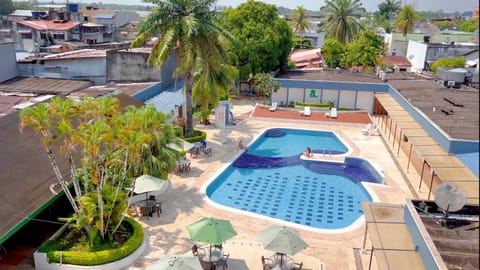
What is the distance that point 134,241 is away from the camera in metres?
15.3

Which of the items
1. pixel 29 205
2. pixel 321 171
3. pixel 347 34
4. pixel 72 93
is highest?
pixel 347 34

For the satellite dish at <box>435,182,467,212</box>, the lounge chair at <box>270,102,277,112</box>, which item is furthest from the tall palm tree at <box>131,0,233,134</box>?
the satellite dish at <box>435,182,467,212</box>

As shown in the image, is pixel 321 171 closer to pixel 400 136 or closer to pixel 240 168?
pixel 240 168

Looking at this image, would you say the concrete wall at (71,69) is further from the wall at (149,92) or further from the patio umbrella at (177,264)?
the patio umbrella at (177,264)

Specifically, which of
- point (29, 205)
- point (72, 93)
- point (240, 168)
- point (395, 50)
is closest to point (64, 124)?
point (29, 205)

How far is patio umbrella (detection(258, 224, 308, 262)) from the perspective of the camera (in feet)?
46.6

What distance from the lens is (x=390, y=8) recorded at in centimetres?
12006

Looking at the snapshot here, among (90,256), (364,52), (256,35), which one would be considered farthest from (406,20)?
(90,256)

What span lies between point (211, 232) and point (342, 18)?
54.8 m

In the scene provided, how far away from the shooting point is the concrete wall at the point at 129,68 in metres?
34.0

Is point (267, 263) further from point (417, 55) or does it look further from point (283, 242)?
point (417, 55)

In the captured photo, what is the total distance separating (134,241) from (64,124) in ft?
17.0

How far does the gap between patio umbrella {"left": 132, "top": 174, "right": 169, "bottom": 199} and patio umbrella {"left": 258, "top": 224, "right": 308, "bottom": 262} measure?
5.69 m

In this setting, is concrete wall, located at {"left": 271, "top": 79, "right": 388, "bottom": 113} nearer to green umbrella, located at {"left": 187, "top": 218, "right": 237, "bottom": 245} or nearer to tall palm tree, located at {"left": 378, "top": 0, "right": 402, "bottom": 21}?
green umbrella, located at {"left": 187, "top": 218, "right": 237, "bottom": 245}
